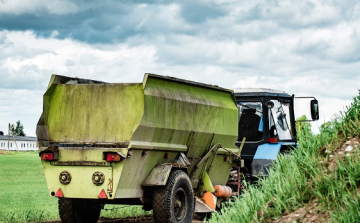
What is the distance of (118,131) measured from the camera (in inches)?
412

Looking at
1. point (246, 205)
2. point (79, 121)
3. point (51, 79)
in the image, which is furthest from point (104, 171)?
point (246, 205)

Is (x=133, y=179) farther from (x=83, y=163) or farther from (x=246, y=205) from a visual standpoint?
(x=246, y=205)

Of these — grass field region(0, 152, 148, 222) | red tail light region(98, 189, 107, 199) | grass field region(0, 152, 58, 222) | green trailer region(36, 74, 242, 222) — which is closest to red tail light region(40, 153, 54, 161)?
green trailer region(36, 74, 242, 222)

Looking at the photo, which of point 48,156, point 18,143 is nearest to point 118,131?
point 48,156

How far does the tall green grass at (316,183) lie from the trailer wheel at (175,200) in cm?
255

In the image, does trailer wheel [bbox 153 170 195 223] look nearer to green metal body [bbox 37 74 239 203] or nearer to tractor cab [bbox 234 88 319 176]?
green metal body [bbox 37 74 239 203]

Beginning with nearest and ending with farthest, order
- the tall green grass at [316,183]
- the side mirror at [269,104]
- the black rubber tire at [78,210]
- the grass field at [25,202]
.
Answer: the tall green grass at [316,183]
the black rubber tire at [78,210]
the grass field at [25,202]
the side mirror at [269,104]

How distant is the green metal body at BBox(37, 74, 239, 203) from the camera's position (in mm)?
10180

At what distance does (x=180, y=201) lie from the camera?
11.1 metres

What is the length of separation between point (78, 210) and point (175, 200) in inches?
74.4

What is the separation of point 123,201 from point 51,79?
8.62ft

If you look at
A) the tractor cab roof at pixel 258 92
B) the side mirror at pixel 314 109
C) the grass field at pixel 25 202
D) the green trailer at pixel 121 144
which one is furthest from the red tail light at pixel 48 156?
the side mirror at pixel 314 109

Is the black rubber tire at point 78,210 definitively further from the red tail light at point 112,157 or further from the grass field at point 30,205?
the red tail light at point 112,157

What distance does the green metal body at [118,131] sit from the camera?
10.2m
